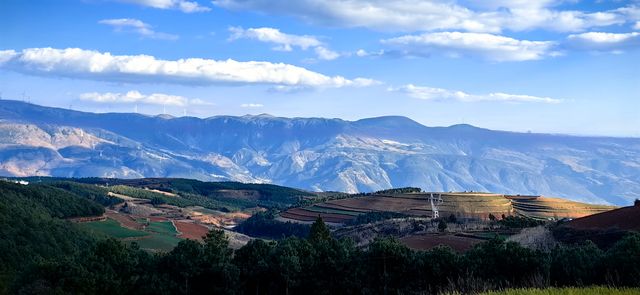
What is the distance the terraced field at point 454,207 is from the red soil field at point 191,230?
2669 cm

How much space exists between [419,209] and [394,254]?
112542 mm

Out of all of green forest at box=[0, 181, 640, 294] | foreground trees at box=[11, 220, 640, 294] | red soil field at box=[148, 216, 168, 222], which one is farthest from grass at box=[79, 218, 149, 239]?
foreground trees at box=[11, 220, 640, 294]

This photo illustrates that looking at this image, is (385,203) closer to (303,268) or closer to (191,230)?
(191,230)

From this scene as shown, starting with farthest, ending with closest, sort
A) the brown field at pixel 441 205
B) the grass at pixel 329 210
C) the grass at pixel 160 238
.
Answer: the grass at pixel 329 210, the brown field at pixel 441 205, the grass at pixel 160 238

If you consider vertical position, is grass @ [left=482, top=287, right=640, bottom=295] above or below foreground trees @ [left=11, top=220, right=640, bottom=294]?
above

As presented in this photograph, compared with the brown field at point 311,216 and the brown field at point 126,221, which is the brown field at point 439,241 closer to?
the brown field at point 126,221

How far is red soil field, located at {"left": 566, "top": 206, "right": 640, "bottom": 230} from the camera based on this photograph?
85438 millimetres

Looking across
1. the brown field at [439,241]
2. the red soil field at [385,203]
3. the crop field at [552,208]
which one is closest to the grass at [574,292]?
the brown field at [439,241]

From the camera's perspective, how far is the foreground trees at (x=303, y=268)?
55.1m

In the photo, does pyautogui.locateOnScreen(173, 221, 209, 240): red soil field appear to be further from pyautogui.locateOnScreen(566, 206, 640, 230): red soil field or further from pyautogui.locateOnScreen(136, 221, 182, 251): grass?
pyautogui.locateOnScreen(566, 206, 640, 230): red soil field

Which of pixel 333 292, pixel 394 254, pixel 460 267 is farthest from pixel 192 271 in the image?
pixel 460 267

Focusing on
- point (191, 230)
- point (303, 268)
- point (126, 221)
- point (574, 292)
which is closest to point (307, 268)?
point (303, 268)

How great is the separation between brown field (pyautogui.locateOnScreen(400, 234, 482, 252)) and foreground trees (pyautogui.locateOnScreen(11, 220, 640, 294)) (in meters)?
32.6

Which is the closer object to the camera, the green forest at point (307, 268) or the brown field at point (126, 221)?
the green forest at point (307, 268)
